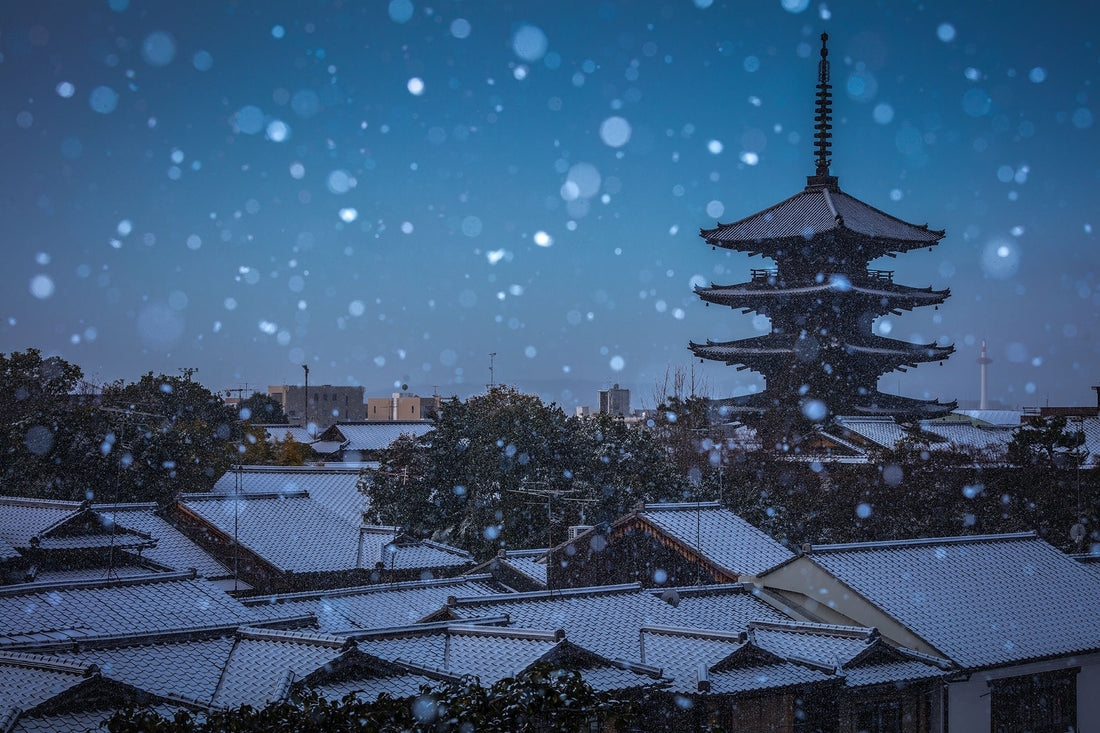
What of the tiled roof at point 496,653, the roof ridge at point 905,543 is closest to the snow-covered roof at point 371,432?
the roof ridge at point 905,543

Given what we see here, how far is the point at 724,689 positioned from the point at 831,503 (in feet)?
57.0

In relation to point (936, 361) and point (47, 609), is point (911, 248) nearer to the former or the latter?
point (936, 361)

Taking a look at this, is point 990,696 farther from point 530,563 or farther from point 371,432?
point 371,432

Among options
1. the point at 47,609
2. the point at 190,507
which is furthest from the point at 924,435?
the point at 47,609

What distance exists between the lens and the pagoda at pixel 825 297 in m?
40.2

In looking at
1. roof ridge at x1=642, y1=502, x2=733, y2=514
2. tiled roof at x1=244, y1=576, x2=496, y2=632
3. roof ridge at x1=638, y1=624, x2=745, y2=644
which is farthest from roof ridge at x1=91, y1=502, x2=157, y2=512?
roof ridge at x1=638, y1=624, x2=745, y2=644

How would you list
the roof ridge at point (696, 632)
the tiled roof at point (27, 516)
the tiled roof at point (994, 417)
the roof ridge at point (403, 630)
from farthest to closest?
1. the tiled roof at point (994, 417)
2. the tiled roof at point (27, 516)
3. the roof ridge at point (403, 630)
4. the roof ridge at point (696, 632)

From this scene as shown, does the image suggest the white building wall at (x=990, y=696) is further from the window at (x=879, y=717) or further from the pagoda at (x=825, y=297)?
the pagoda at (x=825, y=297)

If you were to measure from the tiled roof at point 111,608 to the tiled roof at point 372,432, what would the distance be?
3869 centimetres

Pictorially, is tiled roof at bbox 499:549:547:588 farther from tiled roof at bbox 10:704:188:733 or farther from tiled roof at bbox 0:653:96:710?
tiled roof at bbox 10:704:188:733

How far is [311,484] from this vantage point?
3566cm

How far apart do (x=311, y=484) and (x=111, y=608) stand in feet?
66.5

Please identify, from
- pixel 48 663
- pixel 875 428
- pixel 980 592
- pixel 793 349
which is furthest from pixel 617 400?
pixel 48 663

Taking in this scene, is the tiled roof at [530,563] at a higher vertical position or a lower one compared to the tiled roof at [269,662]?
lower
